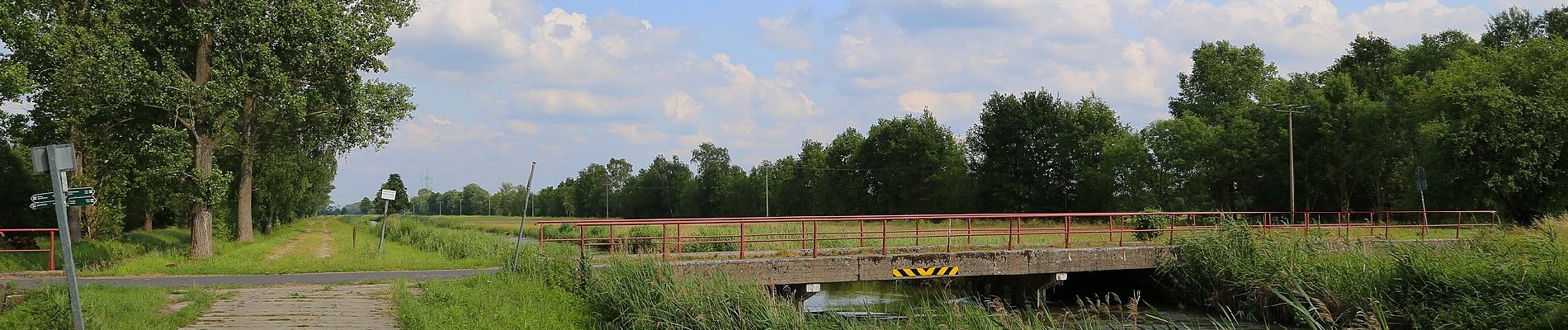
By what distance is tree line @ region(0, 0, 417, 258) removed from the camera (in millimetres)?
20891

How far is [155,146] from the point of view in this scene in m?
22.0

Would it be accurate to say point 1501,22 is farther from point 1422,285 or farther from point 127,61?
point 127,61

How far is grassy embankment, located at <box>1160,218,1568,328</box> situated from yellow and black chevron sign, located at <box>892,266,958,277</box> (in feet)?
13.9

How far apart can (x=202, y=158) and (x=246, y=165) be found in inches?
255

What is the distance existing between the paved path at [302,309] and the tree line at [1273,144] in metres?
28.2

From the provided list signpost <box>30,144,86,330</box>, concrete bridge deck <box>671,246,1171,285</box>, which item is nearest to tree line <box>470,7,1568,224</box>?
concrete bridge deck <box>671,246,1171,285</box>

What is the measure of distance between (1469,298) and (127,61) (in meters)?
24.9

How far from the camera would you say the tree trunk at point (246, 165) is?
27.6 m

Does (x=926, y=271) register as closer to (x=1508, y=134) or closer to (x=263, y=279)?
(x=263, y=279)

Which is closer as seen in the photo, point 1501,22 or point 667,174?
point 1501,22

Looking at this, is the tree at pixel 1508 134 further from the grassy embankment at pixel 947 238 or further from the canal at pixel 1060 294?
the canal at pixel 1060 294

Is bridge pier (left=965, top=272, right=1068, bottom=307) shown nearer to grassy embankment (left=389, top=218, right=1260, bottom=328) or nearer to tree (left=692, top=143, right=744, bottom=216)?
grassy embankment (left=389, top=218, right=1260, bottom=328)

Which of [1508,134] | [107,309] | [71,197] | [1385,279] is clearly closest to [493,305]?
[107,309]

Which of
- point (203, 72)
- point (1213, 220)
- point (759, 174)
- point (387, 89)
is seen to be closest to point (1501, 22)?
point (1213, 220)
